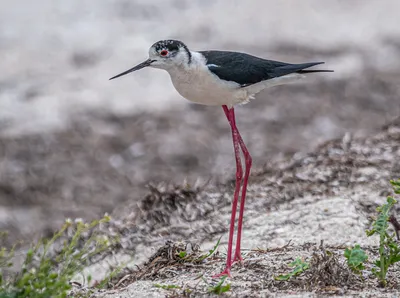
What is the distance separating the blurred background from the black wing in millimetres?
2278

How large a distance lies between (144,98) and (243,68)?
5.20 metres

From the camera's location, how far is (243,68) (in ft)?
14.9


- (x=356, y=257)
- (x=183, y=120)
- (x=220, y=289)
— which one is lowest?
(x=220, y=289)

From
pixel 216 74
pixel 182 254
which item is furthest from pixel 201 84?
pixel 182 254

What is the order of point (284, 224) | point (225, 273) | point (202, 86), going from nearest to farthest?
point (225, 273) → point (202, 86) → point (284, 224)

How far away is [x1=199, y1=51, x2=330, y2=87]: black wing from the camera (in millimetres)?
4414

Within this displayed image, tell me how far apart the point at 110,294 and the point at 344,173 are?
2.87 meters

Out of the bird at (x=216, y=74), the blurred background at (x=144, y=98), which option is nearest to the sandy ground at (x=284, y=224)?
the bird at (x=216, y=74)

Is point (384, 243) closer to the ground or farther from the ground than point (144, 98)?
closer to the ground

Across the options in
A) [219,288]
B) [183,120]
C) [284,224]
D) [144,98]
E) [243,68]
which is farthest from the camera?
[144,98]

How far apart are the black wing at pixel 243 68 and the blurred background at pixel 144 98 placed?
228 centimetres

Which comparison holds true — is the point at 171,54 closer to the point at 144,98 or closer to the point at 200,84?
the point at 200,84

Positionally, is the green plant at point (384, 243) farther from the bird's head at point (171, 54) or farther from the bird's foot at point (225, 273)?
the bird's head at point (171, 54)

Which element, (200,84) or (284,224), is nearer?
(200,84)
